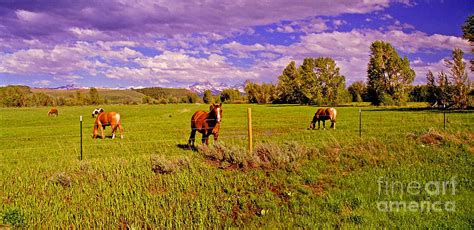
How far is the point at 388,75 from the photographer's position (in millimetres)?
68375

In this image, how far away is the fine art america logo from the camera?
6.47 m

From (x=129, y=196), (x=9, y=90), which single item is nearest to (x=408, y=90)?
(x=129, y=196)

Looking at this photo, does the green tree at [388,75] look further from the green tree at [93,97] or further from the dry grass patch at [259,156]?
the green tree at [93,97]

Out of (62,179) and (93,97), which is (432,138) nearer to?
(62,179)

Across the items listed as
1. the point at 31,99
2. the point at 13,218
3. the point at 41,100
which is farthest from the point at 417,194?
the point at 41,100

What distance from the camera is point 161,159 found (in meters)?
9.36

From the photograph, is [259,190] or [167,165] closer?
[259,190]

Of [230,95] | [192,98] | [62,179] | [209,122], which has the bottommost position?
[62,179]

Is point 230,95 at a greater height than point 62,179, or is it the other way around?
point 230,95

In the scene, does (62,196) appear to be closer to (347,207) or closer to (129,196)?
(129,196)

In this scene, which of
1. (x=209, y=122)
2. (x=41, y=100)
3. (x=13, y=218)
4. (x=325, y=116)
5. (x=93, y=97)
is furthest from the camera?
(x=93, y=97)

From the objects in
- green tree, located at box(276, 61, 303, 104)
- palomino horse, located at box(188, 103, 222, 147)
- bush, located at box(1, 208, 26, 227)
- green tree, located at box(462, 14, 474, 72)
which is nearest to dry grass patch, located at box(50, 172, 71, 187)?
bush, located at box(1, 208, 26, 227)

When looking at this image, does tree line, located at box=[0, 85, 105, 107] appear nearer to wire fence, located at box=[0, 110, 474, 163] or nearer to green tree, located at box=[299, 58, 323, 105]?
green tree, located at box=[299, 58, 323, 105]

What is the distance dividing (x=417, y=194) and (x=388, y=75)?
67994 mm
